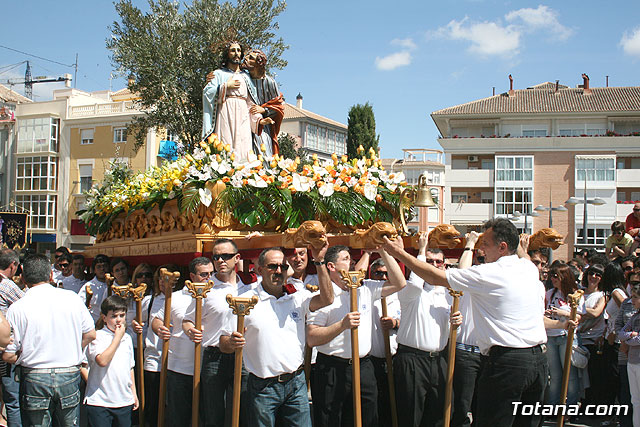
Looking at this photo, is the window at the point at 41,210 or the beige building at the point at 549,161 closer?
the beige building at the point at 549,161

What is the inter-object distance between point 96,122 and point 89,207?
31.5 metres

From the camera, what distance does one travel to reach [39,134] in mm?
41312

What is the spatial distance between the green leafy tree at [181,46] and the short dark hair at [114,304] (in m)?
13.8

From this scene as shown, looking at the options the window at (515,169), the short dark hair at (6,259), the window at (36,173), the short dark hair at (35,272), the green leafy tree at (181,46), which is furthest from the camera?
the window at (36,173)

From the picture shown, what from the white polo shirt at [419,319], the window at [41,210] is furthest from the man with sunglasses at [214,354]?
the window at [41,210]

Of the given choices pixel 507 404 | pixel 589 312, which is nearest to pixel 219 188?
pixel 507 404

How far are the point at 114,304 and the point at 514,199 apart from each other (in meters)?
36.2

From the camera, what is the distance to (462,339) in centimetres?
595

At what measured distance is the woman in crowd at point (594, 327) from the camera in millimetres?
7391

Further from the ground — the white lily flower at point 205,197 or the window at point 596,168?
the window at point 596,168

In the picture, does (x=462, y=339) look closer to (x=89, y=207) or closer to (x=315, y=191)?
(x=315, y=191)

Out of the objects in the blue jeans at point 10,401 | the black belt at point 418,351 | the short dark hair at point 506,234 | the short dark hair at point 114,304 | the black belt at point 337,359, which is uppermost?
the short dark hair at point 506,234

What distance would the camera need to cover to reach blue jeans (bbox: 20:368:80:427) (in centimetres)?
494

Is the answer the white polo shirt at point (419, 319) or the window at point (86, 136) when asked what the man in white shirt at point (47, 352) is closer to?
the white polo shirt at point (419, 319)
